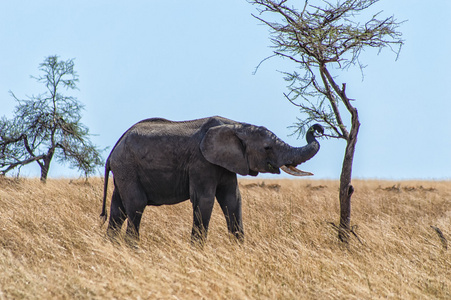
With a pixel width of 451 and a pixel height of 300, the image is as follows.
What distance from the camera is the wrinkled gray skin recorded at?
8.66 m

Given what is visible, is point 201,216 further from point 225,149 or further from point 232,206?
point 225,149

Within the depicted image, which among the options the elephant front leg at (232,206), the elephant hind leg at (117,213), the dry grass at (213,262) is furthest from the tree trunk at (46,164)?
the elephant front leg at (232,206)

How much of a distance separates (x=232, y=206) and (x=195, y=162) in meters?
1.01

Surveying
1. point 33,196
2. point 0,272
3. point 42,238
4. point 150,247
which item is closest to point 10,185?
point 33,196

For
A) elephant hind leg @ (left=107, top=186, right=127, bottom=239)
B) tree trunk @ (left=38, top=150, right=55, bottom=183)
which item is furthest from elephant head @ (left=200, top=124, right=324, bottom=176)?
tree trunk @ (left=38, top=150, right=55, bottom=183)

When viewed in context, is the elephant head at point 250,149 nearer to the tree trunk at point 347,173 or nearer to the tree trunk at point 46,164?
the tree trunk at point 347,173

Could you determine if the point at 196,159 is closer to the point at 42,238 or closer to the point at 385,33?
the point at 42,238

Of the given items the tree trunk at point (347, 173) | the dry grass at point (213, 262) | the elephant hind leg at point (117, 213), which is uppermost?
the tree trunk at point (347, 173)

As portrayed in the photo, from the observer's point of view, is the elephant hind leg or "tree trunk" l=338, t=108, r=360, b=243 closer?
"tree trunk" l=338, t=108, r=360, b=243

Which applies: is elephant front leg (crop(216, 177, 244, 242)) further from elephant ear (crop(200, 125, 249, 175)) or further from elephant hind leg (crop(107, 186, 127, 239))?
elephant hind leg (crop(107, 186, 127, 239))

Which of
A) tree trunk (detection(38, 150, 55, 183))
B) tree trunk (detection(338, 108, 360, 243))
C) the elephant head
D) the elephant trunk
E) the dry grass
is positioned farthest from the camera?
tree trunk (detection(38, 150, 55, 183))

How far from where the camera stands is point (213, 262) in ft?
22.7

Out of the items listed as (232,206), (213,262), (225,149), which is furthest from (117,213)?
(213,262)

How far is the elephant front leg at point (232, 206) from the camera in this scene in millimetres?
9117
